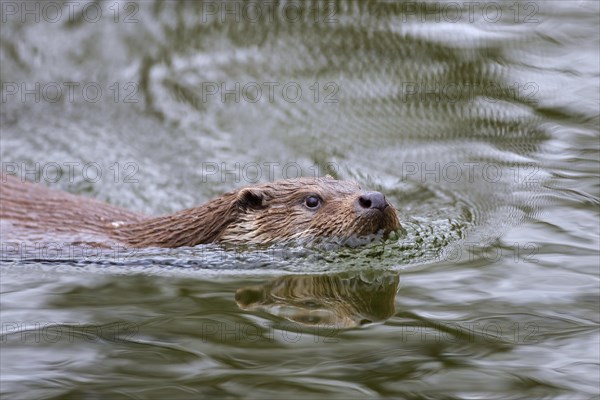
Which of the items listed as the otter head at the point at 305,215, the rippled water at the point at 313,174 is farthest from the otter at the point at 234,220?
the rippled water at the point at 313,174

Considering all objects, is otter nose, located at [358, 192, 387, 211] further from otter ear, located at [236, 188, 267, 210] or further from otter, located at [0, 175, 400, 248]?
otter ear, located at [236, 188, 267, 210]

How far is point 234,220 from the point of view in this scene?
6.36 meters

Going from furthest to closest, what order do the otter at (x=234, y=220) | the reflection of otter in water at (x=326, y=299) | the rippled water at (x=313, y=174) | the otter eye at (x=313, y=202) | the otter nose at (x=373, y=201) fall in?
the otter eye at (x=313, y=202) < the otter at (x=234, y=220) < the otter nose at (x=373, y=201) < the reflection of otter in water at (x=326, y=299) < the rippled water at (x=313, y=174)

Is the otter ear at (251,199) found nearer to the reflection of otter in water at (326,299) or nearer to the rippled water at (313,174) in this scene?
the rippled water at (313,174)

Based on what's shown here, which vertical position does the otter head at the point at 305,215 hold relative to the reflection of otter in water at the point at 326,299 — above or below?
above

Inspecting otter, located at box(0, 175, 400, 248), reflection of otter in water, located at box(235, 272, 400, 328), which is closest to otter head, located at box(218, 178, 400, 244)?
otter, located at box(0, 175, 400, 248)

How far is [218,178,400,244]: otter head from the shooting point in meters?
6.08

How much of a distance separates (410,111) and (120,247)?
358 cm

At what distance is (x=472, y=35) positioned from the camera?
10.0 metres

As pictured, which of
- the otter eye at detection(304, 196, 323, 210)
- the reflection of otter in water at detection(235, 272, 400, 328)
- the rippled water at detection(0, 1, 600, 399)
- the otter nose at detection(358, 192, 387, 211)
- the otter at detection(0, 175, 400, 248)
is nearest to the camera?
the rippled water at detection(0, 1, 600, 399)

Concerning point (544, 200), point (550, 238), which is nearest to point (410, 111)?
point (544, 200)

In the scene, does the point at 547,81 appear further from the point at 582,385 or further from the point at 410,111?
the point at 582,385

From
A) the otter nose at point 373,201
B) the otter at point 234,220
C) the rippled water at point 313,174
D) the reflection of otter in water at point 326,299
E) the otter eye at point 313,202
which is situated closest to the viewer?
the rippled water at point 313,174

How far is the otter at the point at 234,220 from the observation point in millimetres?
6129
